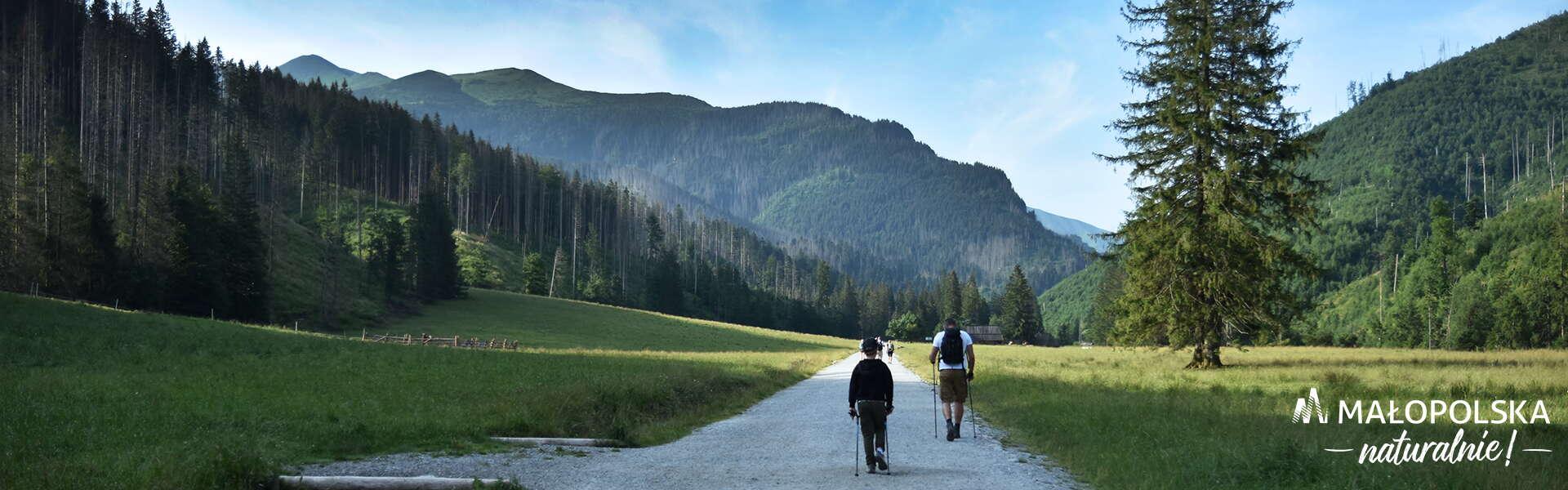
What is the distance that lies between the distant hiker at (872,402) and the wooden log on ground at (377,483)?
4685 mm

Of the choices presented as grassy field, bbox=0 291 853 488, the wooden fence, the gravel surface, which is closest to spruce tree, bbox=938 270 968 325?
the wooden fence

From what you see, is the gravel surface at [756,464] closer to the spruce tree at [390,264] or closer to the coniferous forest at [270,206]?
the coniferous forest at [270,206]

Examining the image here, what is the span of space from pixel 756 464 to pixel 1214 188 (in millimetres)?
22228

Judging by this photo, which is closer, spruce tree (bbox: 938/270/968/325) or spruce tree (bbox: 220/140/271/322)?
spruce tree (bbox: 220/140/271/322)

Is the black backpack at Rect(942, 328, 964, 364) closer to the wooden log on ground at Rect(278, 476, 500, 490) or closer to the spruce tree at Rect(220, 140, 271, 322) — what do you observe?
the wooden log on ground at Rect(278, 476, 500, 490)

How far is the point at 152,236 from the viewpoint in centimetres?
5809

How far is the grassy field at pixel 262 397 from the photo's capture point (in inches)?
412

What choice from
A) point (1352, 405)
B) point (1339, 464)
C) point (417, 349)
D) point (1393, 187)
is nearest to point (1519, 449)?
point (1339, 464)

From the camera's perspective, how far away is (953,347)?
14594 millimetres

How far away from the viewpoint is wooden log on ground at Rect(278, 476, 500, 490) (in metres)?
9.07

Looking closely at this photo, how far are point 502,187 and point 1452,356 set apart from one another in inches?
5657

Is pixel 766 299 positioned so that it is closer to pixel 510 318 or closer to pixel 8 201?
pixel 510 318

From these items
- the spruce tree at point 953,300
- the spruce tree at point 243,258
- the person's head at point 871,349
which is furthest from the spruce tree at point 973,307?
the person's head at point 871,349

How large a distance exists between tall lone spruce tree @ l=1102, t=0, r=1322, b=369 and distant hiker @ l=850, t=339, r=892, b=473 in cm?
1970
